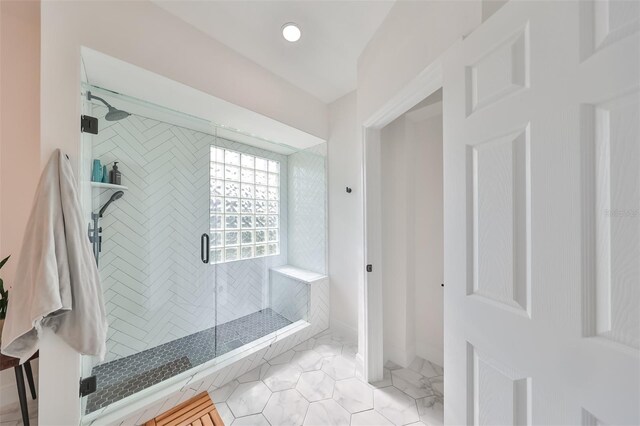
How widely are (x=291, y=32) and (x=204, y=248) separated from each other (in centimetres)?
217

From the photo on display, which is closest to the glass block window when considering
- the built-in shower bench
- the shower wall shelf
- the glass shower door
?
the glass shower door

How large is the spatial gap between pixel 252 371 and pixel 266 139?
2.35 metres

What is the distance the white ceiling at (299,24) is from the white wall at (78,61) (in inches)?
4.8

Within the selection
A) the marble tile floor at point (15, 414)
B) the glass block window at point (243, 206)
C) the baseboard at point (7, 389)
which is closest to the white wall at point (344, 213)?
the glass block window at point (243, 206)

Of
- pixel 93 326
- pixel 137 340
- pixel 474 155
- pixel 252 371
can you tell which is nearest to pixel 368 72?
pixel 474 155

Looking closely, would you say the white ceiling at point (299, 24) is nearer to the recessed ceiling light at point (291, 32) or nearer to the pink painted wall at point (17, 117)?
the recessed ceiling light at point (291, 32)

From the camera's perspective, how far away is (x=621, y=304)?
47 centimetres

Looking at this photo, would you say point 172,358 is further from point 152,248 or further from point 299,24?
point 299,24

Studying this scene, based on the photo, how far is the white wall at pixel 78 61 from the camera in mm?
1176

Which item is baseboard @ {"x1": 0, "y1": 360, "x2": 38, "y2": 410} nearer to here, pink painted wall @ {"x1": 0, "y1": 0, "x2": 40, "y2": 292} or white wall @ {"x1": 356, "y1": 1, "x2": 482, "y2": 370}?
pink painted wall @ {"x1": 0, "y1": 0, "x2": 40, "y2": 292}

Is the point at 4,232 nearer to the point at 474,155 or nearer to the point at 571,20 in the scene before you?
the point at 474,155

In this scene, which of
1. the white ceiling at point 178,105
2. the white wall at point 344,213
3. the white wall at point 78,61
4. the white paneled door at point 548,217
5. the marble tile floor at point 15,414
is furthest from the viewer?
the white wall at point 344,213

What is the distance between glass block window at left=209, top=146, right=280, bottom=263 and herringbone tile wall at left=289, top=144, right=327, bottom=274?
8.9 inches

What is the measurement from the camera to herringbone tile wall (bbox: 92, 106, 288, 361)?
1.98 meters
